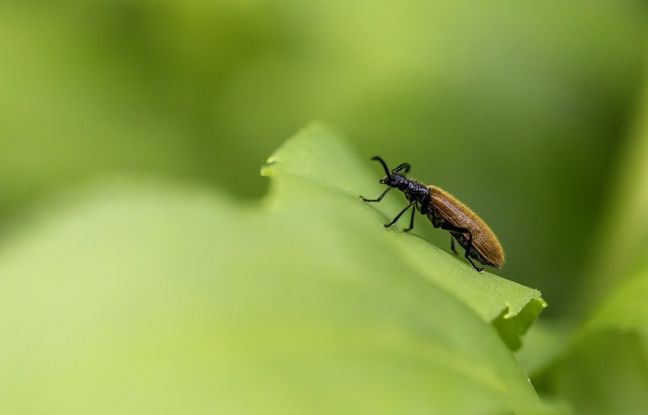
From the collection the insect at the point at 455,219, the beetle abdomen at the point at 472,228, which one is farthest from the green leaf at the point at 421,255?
the beetle abdomen at the point at 472,228

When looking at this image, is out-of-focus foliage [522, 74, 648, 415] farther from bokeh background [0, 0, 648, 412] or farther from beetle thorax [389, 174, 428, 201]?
bokeh background [0, 0, 648, 412]

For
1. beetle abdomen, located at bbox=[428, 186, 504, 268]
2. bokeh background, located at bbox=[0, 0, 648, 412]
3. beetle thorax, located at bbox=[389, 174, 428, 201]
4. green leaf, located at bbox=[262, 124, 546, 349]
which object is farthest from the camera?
bokeh background, located at bbox=[0, 0, 648, 412]

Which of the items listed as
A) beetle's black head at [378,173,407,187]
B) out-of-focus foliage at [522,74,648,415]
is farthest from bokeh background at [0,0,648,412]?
out-of-focus foliage at [522,74,648,415]

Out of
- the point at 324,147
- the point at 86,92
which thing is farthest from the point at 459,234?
the point at 86,92

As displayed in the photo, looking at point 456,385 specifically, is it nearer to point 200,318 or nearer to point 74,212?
point 200,318

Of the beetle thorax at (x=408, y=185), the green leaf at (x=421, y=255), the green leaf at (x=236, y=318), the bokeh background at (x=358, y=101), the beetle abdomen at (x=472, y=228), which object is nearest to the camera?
the green leaf at (x=236, y=318)

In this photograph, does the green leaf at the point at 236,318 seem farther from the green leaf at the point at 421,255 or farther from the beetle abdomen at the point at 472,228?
the beetle abdomen at the point at 472,228

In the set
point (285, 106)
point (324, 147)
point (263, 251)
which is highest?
point (285, 106)
